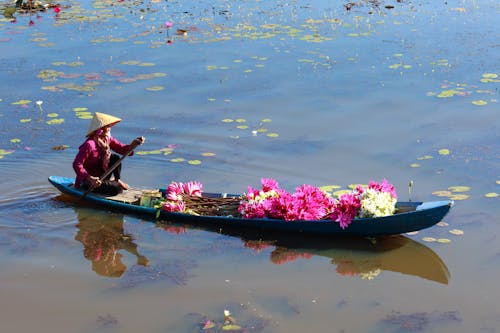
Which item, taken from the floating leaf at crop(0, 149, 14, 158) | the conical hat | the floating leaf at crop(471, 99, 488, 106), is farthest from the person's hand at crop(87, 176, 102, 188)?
the floating leaf at crop(471, 99, 488, 106)

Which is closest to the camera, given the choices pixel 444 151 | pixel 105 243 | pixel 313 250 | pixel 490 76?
pixel 313 250

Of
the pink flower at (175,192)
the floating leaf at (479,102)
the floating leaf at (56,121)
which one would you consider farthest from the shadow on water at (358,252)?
the floating leaf at (479,102)

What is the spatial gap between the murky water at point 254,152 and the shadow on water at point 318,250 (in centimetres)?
2

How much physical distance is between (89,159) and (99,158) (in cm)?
11

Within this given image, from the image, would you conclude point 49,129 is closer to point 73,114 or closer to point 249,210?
point 73,114

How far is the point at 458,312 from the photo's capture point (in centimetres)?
647

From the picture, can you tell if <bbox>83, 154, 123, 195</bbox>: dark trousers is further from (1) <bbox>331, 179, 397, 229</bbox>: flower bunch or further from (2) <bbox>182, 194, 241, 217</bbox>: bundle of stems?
(1) <bbox>331, 179, 397, 229</bbox>: flower bunch

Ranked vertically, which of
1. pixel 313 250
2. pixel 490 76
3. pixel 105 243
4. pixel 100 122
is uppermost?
pixel 100 122

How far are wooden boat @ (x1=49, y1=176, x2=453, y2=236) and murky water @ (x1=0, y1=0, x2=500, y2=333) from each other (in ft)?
0.44

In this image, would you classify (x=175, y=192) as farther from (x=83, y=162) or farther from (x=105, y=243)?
(x=83, y=162)

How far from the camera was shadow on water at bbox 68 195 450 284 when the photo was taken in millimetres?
7270

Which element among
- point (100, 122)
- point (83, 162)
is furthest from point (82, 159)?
point (100, 122)

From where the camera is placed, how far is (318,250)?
7578 millimetres

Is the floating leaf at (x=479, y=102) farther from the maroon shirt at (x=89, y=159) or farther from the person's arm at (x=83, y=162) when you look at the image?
the person's arm at (x=83, y=162)
